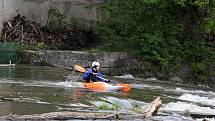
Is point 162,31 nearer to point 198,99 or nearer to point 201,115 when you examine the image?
point 198,99

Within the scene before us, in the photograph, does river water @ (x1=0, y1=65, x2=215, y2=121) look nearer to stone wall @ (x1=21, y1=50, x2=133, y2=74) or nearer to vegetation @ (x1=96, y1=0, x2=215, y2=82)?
stone wall @ (x1=21, y1=50, x2=133, y2=74)

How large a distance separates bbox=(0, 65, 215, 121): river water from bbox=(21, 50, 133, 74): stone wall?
124 cm

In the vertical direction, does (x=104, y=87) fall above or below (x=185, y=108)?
above

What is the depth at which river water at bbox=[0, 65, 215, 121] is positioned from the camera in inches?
511

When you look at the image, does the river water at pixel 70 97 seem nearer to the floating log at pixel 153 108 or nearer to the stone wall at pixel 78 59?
the floating log at pixel 153 108

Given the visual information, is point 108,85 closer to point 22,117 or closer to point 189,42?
point 22,117

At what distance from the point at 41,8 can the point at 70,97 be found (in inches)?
552

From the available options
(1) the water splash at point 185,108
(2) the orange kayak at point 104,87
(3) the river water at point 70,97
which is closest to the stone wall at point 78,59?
(3) the river water at point 70,97

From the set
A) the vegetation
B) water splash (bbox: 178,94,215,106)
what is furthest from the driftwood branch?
the vegetation

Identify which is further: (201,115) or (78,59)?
(78,59)

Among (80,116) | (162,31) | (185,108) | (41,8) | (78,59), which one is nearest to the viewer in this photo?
(80,116)

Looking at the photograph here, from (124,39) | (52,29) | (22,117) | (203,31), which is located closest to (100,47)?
(124,39)

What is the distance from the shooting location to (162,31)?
2762 cm

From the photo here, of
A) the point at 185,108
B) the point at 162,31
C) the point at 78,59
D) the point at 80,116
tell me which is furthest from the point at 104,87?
the point at 162,31
